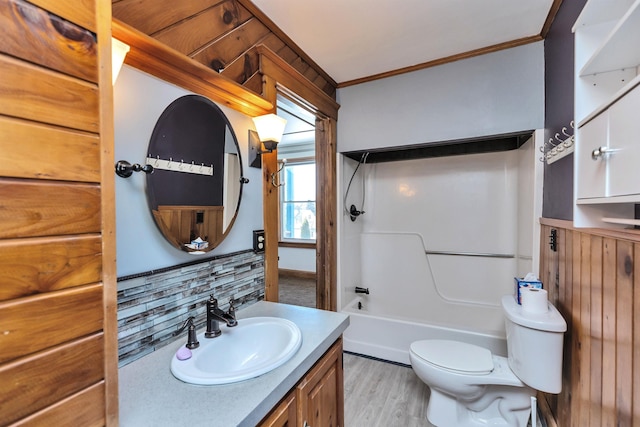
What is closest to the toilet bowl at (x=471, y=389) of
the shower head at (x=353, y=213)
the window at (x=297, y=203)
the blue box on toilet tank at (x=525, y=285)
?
the blue box on toilet tank at (x=525, y=285)

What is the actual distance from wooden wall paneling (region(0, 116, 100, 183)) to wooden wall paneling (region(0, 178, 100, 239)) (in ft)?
0.06

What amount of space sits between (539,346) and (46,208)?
193cm

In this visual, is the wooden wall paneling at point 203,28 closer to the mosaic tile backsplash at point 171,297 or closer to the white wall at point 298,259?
the mosaic tile backsplash at point 171,297

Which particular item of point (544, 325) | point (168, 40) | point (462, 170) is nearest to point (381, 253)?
point (462, 170)

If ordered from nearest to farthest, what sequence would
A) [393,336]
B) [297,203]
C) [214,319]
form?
[214,319] → [393,336] → [297,203]

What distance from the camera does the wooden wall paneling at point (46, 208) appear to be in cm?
47

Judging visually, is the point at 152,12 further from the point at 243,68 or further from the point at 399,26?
the point at 399,26

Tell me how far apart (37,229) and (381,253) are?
2766 mm

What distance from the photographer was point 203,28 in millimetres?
1263

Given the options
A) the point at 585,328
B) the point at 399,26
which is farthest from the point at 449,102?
the point at 585,328

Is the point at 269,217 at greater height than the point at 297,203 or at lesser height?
lesser

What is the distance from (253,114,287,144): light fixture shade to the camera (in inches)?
60.7

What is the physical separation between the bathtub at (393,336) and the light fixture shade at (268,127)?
1773mm

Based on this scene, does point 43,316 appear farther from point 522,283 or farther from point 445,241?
point 445,241
